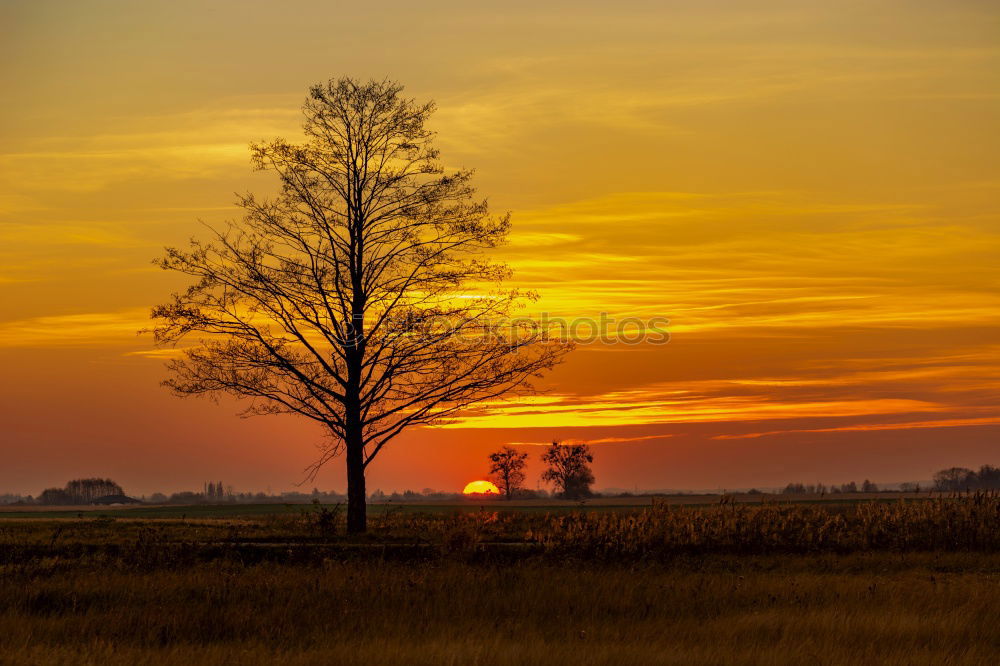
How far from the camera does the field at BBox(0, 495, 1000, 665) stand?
52.6 feet

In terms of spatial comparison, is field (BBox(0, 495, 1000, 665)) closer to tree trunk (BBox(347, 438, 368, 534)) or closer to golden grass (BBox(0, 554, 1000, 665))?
golden grass (BBox(0, 554, 1000, 665))

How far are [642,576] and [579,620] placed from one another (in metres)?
5.08

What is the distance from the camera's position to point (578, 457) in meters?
135

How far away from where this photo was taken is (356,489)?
35.0 metres

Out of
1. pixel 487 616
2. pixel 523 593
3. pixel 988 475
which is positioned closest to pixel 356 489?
pixel 523 593

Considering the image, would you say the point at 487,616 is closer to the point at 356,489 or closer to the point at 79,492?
the point at 356,489

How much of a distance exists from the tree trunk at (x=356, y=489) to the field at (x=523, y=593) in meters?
1.16

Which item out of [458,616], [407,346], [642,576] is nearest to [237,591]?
[458,616]

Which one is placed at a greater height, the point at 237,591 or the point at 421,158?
the point at 421,158

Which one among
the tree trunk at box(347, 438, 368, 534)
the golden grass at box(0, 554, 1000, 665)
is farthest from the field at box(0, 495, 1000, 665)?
the tree trunk at box(347, 438, 368, 534)

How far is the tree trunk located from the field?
1.16 metres

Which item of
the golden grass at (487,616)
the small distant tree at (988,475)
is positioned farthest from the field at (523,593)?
the small distant tree at (988,475)

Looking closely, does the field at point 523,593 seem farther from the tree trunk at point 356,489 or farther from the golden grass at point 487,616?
the tree trunk at point 356,489

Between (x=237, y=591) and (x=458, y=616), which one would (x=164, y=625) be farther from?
(x=458, y=616)
